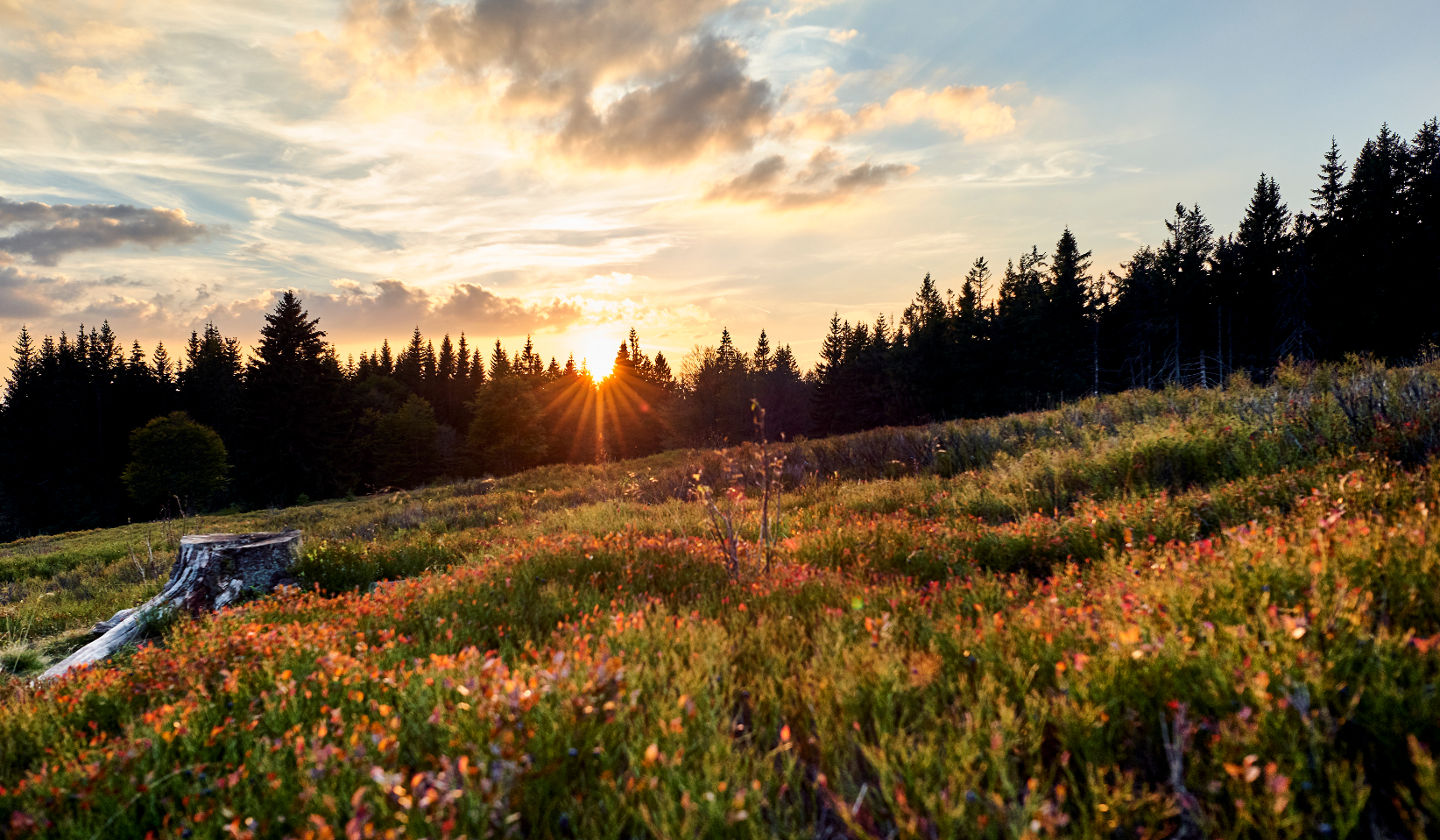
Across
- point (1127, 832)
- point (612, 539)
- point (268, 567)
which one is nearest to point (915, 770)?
point (1127, 832)

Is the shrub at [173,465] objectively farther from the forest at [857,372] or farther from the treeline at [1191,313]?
the treeline at [1191,313]

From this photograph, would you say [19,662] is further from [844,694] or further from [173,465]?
[173,465]

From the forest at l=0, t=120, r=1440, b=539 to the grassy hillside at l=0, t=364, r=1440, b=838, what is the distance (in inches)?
1339

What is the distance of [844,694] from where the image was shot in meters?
2.60

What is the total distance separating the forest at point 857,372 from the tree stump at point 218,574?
109 feet

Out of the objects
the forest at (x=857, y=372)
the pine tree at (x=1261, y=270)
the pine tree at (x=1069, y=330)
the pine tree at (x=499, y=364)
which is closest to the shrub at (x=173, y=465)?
Result: the forest at (x=857, y=372)

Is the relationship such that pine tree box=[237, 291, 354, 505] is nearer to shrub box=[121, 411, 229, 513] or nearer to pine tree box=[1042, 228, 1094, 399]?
shrub box=[121, 411, 229, 513]

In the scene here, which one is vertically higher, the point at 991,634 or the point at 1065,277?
the point at 1065,277

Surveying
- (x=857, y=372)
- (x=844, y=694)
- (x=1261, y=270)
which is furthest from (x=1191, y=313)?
(x=844, y=694)

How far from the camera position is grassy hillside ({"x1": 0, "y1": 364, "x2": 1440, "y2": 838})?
192cm

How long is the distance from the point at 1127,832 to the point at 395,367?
93558 millimetres

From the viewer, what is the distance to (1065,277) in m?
49.9

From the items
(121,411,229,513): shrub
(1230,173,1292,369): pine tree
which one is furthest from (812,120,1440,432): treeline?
(121,411,229,513): shrub

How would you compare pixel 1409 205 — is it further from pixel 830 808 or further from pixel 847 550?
pixel 830 808
